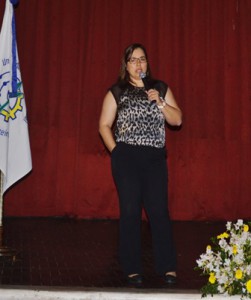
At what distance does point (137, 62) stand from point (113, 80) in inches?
94.5

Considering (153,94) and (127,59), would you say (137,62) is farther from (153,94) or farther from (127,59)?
(153,94)

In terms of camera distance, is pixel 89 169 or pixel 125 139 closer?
pixel 125 139

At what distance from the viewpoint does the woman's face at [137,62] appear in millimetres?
2727

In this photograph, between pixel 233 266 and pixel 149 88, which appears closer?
pixel 233 266

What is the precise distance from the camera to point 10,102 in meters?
3.41

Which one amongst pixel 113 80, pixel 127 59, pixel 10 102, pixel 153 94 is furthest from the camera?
pixel 113 80

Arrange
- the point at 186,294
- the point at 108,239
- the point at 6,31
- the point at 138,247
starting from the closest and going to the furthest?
the point at 186,294 < the point at 138,247 < the point at 6,31 < the point at 108,239

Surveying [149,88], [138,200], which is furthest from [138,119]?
[138,200]

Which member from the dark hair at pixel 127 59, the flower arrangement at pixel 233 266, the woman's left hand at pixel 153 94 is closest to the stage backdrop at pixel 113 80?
the dark hair at pixel 127 59

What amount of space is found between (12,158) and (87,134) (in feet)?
5.34

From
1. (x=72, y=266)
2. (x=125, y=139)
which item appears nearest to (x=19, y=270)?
(x=72, y=266)

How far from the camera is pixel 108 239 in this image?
4.03 metres

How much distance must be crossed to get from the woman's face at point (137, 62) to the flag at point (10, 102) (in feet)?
3.35

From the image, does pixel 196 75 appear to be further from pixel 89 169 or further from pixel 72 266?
pixel 72 266
